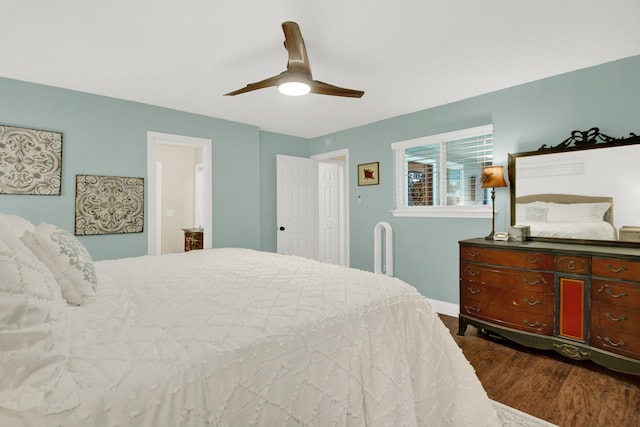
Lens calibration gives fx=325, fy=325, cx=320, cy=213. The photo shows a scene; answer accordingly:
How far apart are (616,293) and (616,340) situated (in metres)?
0.32

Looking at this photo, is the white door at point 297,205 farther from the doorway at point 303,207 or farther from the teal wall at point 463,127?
the teal wall at point 463,127

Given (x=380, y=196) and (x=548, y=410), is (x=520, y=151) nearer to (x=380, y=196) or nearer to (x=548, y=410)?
(x=380, y=196)

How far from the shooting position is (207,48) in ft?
7.95

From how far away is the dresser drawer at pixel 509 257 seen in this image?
2.58 meters

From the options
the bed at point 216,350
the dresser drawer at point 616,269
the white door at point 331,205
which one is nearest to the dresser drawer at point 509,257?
the dresser drawer at point 616,269

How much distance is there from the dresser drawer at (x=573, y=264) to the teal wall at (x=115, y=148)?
3.48m

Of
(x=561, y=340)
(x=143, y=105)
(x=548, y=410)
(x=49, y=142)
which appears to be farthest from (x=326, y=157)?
(x=548, y=410)

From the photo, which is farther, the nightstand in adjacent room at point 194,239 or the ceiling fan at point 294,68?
the nightstand in adjacent room at point 194,239

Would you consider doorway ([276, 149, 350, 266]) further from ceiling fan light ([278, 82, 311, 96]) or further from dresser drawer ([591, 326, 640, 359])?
dresser drawer ([591, 326, 640, 359])

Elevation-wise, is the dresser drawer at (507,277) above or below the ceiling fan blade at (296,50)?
below

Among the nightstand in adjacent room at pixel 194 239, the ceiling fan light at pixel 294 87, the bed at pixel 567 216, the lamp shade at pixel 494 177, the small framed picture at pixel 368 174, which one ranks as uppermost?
the ceiling fan light at pixel 294 87

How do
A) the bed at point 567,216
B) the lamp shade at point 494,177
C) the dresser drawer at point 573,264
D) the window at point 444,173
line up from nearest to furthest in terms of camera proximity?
the dresser drawer at point 573,264 < the bed at point 567,216 < the lamp shade at point 494,177 < the window at point 444,173

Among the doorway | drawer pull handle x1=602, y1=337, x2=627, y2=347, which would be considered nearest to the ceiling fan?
drawer pull handle x1=602, y1=337, x2=627, y2=347

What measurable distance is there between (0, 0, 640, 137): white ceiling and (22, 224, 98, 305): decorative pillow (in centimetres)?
142
